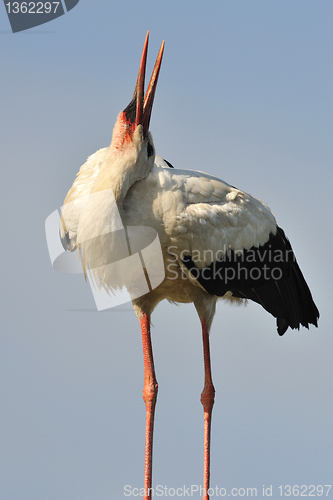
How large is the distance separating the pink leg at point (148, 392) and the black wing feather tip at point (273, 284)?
69 cm

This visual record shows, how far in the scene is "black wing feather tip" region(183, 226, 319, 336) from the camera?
15.9 feet

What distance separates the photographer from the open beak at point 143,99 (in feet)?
14.5

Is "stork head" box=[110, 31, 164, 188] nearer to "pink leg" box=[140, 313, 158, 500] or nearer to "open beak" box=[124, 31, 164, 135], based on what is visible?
"open beak" box=[124, 31, 164, 135]

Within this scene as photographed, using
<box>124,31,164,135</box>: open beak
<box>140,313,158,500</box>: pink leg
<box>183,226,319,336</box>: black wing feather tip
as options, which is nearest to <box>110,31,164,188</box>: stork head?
<box>124,31,164,135</box>: open beak

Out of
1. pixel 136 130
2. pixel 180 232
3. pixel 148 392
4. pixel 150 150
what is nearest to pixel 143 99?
pixel 136 130

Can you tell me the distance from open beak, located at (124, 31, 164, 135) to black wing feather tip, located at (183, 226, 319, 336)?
97 centimetres

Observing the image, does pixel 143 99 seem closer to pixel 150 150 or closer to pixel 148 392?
pixel 150 150

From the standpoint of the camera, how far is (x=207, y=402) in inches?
213

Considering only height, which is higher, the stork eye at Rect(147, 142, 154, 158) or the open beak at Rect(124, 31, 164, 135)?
the open beak at Rect(124, 31, 164, 135)

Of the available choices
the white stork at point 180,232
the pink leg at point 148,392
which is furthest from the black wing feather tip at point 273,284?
the pink leg at point 148,392
